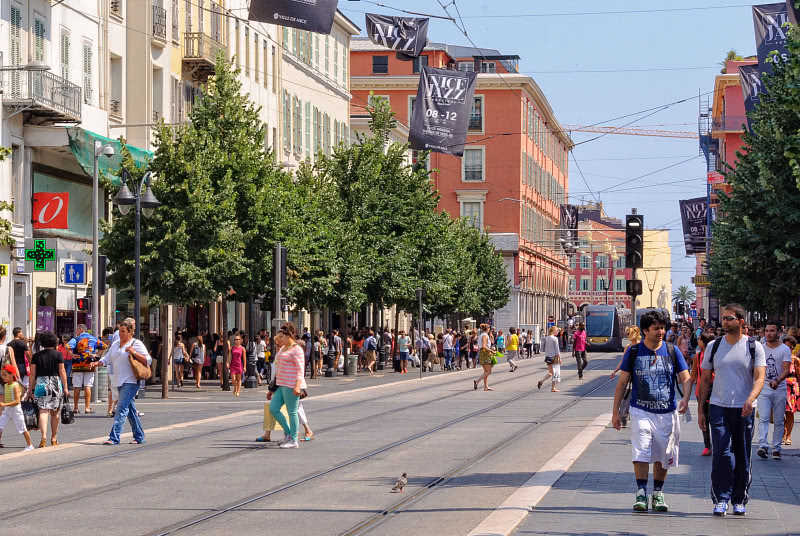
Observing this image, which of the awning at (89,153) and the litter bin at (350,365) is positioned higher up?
the awning at (89,153)

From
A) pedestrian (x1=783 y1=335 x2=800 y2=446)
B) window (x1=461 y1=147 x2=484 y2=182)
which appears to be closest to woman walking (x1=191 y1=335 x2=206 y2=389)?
pedestrian (x1=783 y1=335 x2=800 y2=446)

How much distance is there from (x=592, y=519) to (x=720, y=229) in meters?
41.0

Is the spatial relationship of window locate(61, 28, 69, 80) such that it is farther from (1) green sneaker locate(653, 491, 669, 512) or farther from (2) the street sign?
(1) green sneaker locate(653, 491, 669, 512)

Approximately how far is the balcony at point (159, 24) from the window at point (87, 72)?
3.93m

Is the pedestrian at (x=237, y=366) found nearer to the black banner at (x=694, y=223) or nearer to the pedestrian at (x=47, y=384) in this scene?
the pedestrian at (x=47, y=384)

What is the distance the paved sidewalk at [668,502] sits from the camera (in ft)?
36.7

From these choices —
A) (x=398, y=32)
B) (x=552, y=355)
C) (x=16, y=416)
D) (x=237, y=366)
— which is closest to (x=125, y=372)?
(x=16, y=416)

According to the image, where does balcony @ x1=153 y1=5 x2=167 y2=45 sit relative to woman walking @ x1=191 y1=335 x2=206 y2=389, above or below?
above

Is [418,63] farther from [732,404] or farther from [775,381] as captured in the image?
[732,404]

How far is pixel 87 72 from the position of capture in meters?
41.1

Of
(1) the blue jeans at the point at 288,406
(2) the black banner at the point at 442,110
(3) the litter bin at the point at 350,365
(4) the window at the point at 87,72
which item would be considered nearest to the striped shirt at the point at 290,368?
(1) the blue jeans at the point at 288,406

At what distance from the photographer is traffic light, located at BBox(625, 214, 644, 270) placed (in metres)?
23.6

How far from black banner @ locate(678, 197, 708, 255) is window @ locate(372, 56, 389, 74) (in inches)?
1116

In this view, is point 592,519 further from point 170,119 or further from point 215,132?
point 170,119
